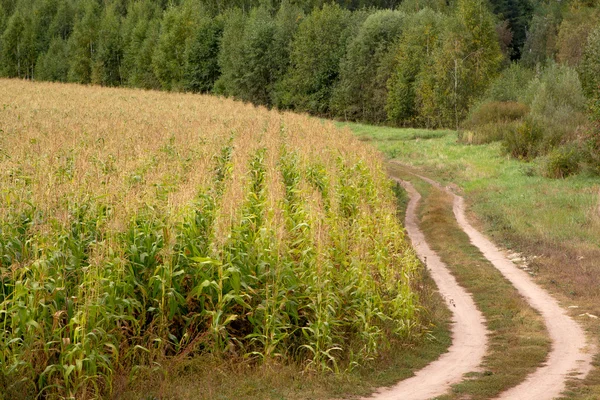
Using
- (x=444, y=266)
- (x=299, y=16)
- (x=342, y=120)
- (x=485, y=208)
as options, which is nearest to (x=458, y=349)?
(x=444, y=266)

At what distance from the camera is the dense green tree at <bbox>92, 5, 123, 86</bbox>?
87938mm

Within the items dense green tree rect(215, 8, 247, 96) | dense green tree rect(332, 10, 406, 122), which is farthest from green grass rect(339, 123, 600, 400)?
dense green tree rect(215, 8, 247, 96)

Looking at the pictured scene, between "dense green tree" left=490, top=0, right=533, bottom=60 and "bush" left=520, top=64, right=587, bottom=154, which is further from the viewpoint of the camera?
"dense green tree" left=490, top=0, right=533, bottom=60

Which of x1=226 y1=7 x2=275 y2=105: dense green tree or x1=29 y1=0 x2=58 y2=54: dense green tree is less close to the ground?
x1=29 y1=0 x2=58 y2=54: dense green tree

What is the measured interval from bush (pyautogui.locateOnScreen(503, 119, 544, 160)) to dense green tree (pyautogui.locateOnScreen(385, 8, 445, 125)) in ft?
71.6

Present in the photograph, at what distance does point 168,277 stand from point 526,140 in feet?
98.2

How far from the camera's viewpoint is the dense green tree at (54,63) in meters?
93.1

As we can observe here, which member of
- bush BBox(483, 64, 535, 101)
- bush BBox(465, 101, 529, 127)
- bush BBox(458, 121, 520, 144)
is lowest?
bush BBox(458, 121, 520, 144)

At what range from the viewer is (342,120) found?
70.1m

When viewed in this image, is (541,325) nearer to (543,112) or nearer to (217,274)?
(217,274)

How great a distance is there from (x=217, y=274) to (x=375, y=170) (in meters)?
14.3

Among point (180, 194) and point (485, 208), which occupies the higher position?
point (180, 194)

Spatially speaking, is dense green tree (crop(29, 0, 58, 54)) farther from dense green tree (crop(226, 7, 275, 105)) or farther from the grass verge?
the grass verge

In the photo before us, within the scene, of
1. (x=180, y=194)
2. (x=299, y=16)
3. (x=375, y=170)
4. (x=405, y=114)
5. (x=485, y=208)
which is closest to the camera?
(x=180, y=194)
